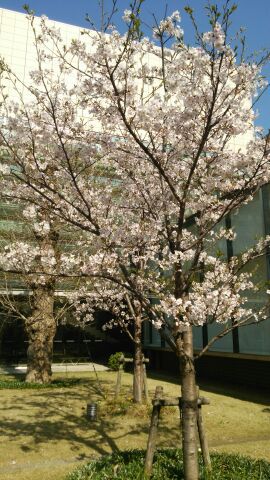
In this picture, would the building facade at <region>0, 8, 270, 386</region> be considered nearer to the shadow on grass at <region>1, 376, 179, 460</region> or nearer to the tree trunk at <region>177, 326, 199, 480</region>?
the shadow on grass at <region>1, 376, 179, 460</region>

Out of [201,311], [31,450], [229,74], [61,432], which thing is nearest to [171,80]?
[229,74]

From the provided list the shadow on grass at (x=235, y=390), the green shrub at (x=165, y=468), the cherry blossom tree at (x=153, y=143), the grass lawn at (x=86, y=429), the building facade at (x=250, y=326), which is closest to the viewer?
the cherry blossom tree at (x=153, y=143)

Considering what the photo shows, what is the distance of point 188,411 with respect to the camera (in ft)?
16.6

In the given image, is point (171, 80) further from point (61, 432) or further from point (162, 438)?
point (61, 432)

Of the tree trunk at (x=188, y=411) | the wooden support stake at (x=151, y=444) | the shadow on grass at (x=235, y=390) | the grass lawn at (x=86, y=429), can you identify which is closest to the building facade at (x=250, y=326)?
the shadow on grass at (x=235, y=390)

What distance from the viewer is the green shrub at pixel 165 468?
5.62m

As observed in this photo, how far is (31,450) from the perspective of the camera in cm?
732

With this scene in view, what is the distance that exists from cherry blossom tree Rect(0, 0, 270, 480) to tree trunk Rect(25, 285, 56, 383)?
10.4 metres

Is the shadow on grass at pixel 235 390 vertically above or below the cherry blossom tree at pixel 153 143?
below

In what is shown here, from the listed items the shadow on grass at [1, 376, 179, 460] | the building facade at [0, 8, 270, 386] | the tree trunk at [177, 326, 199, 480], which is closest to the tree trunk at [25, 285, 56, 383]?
the shadow on grass at [1, 376, 179, 460]

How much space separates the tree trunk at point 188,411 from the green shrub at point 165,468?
813 millimetres

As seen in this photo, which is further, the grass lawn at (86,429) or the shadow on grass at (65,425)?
the shadow on grass at (65,425)

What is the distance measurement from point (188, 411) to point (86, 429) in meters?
4.59

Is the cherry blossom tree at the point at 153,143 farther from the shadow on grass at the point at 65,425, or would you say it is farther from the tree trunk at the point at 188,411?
the shadow on grass at the point at 65,425
